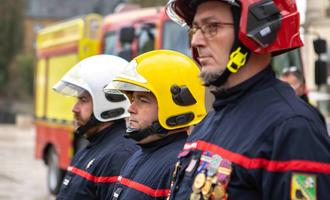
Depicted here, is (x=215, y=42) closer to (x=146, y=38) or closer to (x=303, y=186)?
(x=303, y=186)

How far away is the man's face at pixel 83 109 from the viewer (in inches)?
201

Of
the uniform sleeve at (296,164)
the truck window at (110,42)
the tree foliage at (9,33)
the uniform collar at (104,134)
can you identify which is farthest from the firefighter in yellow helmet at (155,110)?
the tree foliage at (9,33)

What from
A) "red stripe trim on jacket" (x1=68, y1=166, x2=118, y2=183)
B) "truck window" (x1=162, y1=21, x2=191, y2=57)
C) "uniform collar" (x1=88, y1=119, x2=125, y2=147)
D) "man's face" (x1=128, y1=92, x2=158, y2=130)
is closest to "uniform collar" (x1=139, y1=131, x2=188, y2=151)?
"man's face" (x1=128, y1=92, x2=158, y2=130)

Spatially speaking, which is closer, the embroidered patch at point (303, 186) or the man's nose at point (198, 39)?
the embroidered patch at point (303, 186)

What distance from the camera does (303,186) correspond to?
101 inches

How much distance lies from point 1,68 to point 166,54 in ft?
253

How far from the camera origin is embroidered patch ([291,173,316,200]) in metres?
2.57

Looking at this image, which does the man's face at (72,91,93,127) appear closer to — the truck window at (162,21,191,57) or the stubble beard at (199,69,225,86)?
the stubble beard at (199,69,225,86)

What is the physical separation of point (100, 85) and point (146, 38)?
6.47m

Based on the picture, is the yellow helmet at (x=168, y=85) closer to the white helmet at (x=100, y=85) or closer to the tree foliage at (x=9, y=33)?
the white helmet at (x=100, y=85)

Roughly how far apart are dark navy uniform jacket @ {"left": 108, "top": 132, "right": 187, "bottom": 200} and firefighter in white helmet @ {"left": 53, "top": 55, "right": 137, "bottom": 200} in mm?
421

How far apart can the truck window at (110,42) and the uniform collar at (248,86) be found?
9.90 m

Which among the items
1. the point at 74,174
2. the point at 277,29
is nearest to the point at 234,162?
the point at 277,29

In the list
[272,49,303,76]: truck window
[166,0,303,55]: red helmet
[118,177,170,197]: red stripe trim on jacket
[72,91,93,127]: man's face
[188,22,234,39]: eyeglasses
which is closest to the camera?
[166,0,303,55]: red helmet
